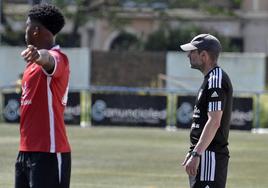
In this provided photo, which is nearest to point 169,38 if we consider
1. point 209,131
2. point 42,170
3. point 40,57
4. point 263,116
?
point 263,116

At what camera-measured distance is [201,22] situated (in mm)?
59250

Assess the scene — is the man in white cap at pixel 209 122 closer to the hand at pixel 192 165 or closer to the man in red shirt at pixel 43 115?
the hand at pixel 192 165

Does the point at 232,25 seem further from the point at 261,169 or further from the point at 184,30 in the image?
the point at 261,169

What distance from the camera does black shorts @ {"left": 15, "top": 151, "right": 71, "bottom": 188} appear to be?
6.82m

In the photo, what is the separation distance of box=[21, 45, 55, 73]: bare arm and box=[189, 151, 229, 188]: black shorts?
5.76 feet

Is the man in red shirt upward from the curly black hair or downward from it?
downward

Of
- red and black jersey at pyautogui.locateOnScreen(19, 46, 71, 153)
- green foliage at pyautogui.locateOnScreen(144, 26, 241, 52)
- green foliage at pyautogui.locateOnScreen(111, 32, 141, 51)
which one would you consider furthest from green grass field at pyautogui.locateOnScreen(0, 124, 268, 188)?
green foliage at pyautogui.locateOnScreen(111, 32, 141, 51)

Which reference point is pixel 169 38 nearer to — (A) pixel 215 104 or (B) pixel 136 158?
(B) pixel 136 158

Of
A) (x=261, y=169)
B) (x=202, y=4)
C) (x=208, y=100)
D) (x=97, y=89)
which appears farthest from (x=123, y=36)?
(x=208, y=100)

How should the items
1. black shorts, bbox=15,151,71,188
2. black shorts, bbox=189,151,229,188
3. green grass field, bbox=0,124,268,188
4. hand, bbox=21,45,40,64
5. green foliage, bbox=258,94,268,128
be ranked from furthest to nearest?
→ 1. green foliage, bbox=258,94,268,128
2. green grass field, bbox=0,124,268,188
3. black shorts, bbox=189,151,229,188
4. black shorts, bbox=15,151,71,188
5. hand, bbox=21,45,40,64

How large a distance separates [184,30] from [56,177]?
141ft

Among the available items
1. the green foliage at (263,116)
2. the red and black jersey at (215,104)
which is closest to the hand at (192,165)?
the red and black jersey at (215,104)

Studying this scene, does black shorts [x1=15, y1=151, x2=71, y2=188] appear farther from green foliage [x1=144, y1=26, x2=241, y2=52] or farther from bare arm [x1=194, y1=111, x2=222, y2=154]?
green foliage [x1=144, y1=26, x2=241, y2=52]

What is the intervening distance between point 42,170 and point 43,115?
0.42 metres
